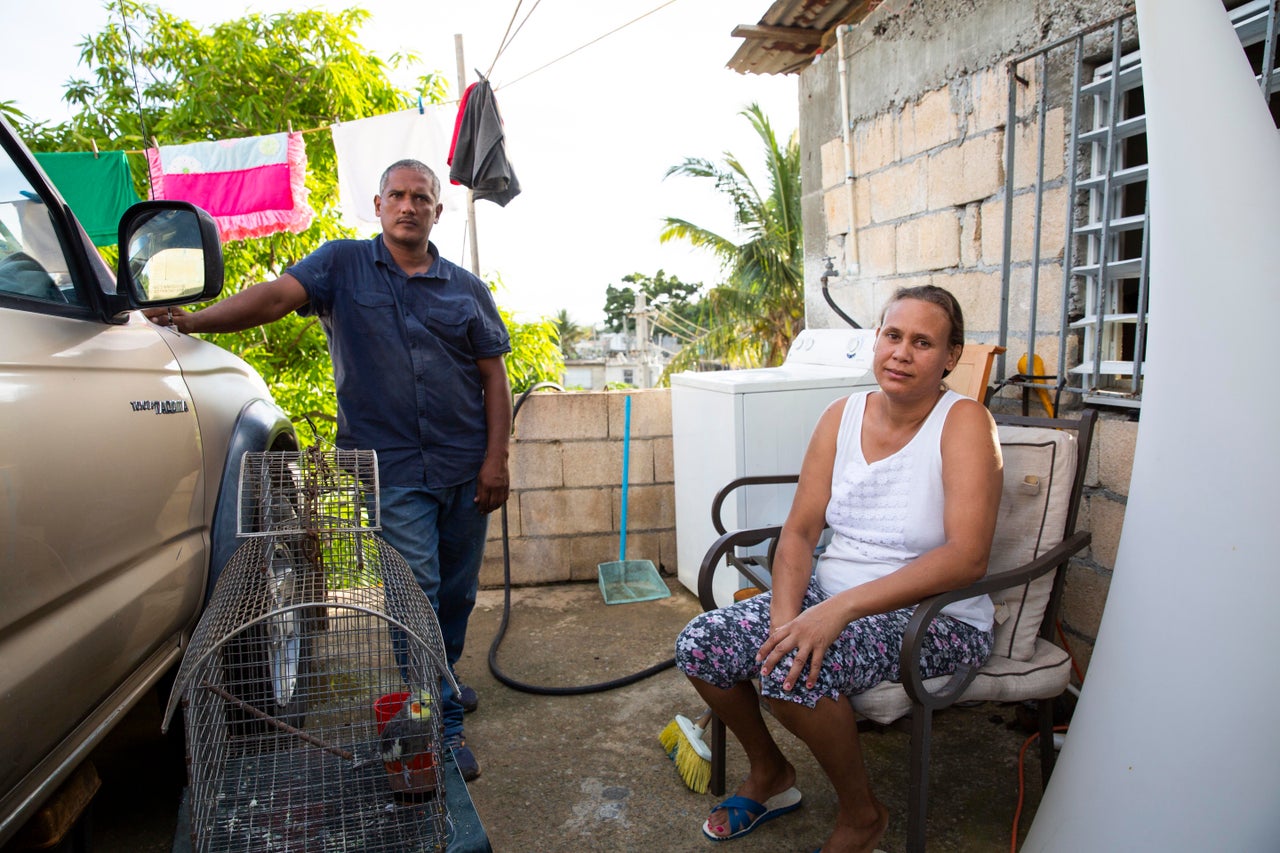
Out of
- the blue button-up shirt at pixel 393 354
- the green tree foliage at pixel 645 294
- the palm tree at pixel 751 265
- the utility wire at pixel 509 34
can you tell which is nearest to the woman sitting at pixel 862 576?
the blue button-up shirt at pixel 393 354

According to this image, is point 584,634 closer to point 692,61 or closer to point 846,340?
point 846,340

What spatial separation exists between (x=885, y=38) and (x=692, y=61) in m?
5.10

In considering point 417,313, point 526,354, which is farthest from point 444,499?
point 526,354

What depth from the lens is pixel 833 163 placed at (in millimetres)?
4066

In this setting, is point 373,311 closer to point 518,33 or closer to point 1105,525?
point 1105,525

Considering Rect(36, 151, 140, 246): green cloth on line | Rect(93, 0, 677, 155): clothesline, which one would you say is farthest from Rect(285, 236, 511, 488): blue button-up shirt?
Rect(36, 151, 140, 246): green cloth on line

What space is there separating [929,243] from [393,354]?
225cm

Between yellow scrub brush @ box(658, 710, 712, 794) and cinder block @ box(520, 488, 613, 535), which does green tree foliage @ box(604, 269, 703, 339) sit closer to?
cinder block @ box(520, 488, 613, 535)

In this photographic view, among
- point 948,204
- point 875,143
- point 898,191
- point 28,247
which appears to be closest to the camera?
point 28,247

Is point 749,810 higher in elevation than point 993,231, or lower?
lower

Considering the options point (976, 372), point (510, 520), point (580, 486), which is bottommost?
point (510, 520)

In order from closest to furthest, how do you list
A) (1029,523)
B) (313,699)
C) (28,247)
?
(28,247) < (1029,523) < (313,699)

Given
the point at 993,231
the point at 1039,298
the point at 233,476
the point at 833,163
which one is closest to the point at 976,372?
the point at 1039,298

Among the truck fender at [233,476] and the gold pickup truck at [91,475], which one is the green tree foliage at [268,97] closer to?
the truck fender at [233,476]
